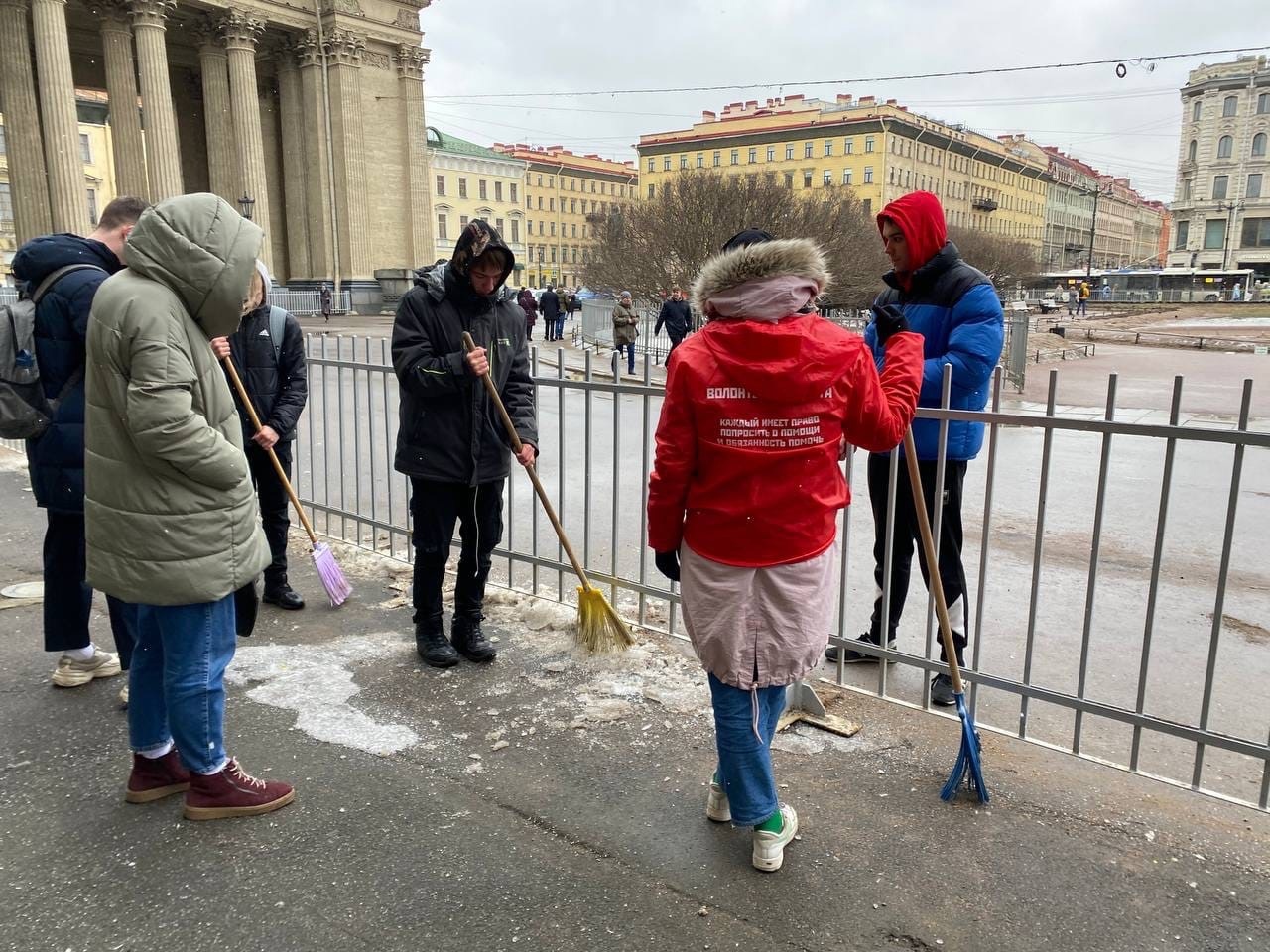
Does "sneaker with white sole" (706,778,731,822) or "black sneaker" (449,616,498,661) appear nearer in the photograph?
"sneaker with white sole" (706,778,731,822)

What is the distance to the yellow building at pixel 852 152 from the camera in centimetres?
8862

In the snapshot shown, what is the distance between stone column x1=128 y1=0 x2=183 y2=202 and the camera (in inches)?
1261

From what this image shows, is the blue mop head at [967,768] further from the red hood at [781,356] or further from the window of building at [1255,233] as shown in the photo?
the window of building at [1255,233]

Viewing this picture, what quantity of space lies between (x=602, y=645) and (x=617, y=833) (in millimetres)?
1417

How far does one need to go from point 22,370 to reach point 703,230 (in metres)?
25.3

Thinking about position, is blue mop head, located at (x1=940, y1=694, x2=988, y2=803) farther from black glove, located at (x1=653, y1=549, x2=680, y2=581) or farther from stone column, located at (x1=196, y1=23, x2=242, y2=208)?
stone column, located at (x1=196, y1=23, x2=242, y2=208)

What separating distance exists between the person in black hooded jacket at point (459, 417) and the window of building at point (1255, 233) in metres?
119

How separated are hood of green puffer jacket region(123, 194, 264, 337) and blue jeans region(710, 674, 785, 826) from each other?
5.81 ft

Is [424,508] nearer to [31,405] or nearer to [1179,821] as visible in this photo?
[31,405]

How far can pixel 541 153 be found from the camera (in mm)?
107750

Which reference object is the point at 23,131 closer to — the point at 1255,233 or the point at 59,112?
the point at 59,112

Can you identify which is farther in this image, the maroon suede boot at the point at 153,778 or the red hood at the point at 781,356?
the maroon suede boot at the point at 153,778

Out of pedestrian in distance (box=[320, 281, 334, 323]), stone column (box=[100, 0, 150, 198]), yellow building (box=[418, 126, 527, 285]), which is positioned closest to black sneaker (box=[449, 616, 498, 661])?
pedestrian in distance (box=[320, 281, 334, 323])

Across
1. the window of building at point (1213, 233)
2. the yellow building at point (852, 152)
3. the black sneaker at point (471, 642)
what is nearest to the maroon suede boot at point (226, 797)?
the black sneaker at point (471, 642)
